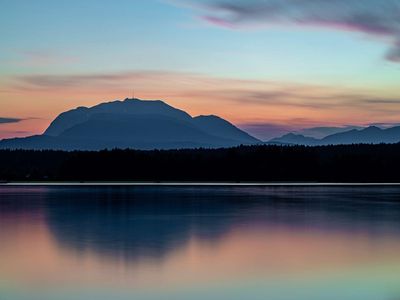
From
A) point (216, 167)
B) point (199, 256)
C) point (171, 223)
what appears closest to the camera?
point (199, 256)

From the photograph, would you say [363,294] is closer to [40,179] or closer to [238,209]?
[238,209]

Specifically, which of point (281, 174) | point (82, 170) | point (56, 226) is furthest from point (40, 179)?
point (56, 226)

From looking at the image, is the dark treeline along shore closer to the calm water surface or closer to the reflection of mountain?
the reflection of mountain

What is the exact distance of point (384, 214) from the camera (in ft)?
99.8

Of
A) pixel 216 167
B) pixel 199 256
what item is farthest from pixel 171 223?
pixel 216 167

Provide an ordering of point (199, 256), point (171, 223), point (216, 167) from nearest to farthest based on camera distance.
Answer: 1. point (199, 256)
2. point (171, 223)
3. point (216, 167)

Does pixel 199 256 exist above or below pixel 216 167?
below

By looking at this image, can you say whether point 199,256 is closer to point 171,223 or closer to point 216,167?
point 171,223

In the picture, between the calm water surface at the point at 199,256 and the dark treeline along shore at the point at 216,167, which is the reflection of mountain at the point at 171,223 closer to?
the calm water surface at the point at 199,256

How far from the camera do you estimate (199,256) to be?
17.3 meters

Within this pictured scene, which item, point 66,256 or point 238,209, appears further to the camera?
point 238,209

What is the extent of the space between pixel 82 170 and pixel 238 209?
246 ft

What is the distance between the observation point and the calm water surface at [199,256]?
12.7 m

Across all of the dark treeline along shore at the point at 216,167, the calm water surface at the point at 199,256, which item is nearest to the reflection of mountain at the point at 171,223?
the calm water surface at the point at 199,256
